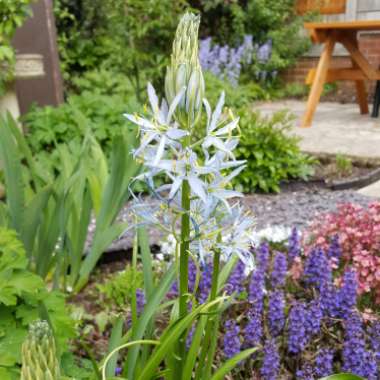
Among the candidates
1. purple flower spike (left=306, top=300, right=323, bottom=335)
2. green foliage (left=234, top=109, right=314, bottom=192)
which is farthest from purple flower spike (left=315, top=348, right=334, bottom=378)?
green foliage (left=234, top=109, right=314, bottom=192)

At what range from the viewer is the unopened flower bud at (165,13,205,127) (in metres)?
0.85

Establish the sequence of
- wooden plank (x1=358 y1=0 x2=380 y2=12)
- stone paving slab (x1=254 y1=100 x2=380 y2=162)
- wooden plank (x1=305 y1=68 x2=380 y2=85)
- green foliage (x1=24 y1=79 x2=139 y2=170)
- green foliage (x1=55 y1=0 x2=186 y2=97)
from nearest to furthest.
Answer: green foliage (x1=24 y1=79 x2=139 y2=170)
stone paving slab (x1=254 y1=100 x2=380 y2=162)
green foliage (x1=55 y1=0 x2=186 y2=97)
wooden plank (x1=305 y1=68 x2=380 y2=85)
wooden plank (x1=358 y1=0 x2=380 y2=12)

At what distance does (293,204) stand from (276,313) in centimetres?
192

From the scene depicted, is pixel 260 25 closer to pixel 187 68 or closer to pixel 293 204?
pixel 293 204

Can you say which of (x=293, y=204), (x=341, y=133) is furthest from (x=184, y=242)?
(x=341, y=133)

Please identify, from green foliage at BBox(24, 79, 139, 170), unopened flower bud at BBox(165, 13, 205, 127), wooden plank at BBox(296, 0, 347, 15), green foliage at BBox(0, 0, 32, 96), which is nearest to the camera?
unopened flower bud at BBox(165, 13, 205, 127)

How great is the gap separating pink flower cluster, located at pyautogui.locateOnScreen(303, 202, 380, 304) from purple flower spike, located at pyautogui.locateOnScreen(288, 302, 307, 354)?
1.30ft

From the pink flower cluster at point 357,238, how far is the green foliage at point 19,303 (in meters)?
1.06

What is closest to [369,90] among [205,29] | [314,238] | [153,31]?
[205,29]

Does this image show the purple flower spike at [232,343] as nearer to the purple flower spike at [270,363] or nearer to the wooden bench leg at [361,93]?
the purple flower spike at [270,363]

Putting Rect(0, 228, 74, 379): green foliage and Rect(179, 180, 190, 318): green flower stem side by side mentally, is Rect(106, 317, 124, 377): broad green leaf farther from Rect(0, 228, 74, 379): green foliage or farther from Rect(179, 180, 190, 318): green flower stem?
Rect(179, 180, 190, 318): green flower stem

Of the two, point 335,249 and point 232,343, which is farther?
point 335,249

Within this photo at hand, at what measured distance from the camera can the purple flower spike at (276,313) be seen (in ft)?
5.40

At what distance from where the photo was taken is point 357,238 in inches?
81.4
